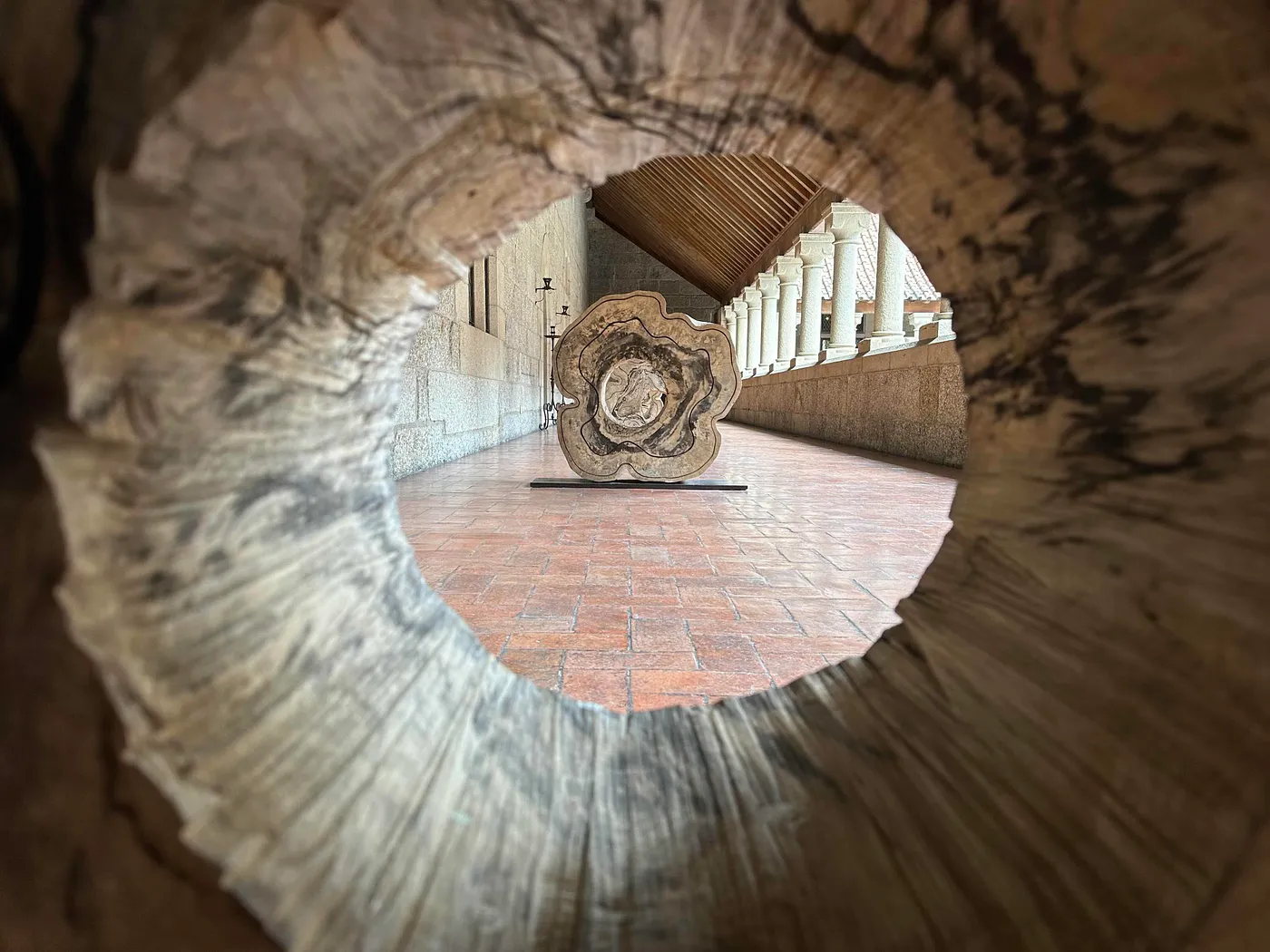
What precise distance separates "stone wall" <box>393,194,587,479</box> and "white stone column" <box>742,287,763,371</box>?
14.3 ft

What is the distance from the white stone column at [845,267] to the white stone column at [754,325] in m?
5.62

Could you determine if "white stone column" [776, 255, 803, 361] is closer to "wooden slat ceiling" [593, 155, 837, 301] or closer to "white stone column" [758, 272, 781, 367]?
"wooden slat ceiling" [593, 155, 837, 301]

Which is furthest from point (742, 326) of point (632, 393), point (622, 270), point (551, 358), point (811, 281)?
point (632, 393)

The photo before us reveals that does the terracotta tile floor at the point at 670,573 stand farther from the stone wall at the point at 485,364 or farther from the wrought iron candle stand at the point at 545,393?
the wrought iron candle stand at the point at 545,393

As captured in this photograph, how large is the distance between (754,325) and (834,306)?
652cm

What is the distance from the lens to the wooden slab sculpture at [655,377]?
4.55m

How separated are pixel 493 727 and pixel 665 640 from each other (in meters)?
1.22

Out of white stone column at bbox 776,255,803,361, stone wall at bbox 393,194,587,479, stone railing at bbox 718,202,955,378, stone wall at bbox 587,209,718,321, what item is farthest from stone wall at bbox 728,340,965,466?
A: stone wall at bbox 587,209,718,321

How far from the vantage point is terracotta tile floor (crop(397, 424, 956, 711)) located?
185 centimetres

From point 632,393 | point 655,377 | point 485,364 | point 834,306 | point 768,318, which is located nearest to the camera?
point 655,377

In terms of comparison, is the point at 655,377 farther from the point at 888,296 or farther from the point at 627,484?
the point at 888,296

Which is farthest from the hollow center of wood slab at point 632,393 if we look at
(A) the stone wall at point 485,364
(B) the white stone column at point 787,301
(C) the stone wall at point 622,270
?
(C) the stone wall at point 622,270

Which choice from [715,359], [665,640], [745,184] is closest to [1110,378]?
[665,640]

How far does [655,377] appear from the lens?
489 centimetres
